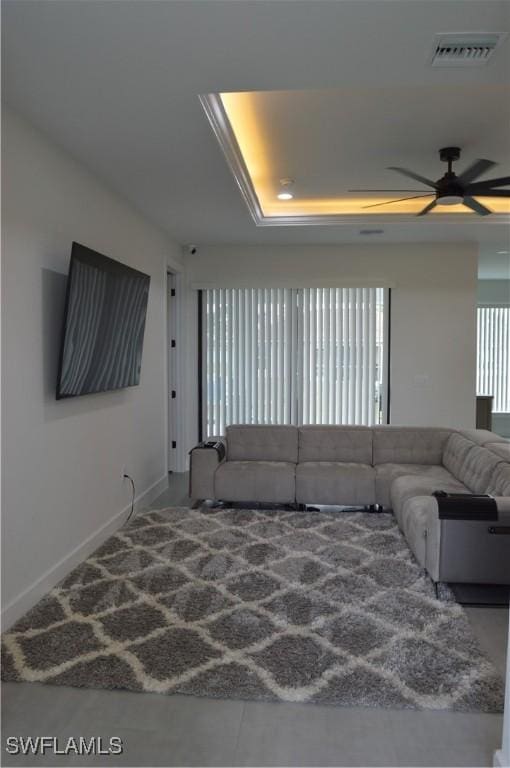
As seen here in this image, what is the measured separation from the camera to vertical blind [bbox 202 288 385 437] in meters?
6.51

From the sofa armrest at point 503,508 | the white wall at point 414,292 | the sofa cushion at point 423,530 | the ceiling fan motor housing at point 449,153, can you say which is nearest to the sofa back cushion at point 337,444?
the sofa cushion at point 423,530

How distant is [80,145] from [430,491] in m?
3.39

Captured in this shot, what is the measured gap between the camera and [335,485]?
15.8 ft

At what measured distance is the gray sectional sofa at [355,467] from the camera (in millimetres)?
3977

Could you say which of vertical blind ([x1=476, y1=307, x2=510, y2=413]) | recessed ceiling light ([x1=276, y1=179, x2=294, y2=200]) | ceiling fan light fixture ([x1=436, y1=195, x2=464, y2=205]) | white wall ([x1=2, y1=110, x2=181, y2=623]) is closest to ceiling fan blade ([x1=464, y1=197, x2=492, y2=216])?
ceiling fan light fixture ([x1=436, y1=195, x2=464, y2=205])

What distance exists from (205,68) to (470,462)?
339 centimetres

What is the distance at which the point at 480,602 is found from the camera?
3.11 metres

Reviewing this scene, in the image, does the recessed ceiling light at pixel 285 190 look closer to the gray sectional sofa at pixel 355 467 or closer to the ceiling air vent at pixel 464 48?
the gray sectional sofa at pixel 355 467

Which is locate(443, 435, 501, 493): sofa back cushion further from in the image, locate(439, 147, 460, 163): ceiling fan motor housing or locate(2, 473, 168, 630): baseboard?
locate(2, 473, 168, 630): baseboard

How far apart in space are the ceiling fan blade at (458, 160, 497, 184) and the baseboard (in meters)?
3.51

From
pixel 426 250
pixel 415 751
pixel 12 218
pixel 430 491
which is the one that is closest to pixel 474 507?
pixel 430 491

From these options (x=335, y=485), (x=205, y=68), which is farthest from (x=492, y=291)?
(x=205, y=68)

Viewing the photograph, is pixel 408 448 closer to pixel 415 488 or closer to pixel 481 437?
pixel 481 437

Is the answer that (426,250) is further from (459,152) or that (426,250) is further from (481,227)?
(459,152)
